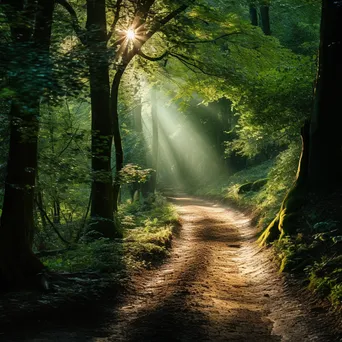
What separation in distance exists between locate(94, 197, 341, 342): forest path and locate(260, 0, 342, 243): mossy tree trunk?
5.89 feet

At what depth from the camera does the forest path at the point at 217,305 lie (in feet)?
19.1

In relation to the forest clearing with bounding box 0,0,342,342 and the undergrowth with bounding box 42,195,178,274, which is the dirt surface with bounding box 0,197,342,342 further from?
the undergrowth with bounding box 42,195,178,274

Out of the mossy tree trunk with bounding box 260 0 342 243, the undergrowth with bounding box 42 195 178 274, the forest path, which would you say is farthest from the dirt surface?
the mossy tree trunk with bounding box 260 0 342 243

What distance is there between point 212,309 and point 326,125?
20.7 ft

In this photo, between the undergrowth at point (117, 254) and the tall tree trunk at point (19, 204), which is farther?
the undergrowth at point (117, 254)

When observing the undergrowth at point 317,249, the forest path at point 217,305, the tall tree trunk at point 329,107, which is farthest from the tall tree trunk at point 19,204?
the tall tree trunk at point 329,107

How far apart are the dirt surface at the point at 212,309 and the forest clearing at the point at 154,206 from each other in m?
0.04

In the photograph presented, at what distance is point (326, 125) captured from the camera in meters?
10.7

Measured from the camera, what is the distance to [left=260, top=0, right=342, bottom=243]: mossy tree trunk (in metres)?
10.5

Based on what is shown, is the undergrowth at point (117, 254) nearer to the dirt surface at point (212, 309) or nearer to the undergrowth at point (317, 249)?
the dirt surface at point (212, 309)

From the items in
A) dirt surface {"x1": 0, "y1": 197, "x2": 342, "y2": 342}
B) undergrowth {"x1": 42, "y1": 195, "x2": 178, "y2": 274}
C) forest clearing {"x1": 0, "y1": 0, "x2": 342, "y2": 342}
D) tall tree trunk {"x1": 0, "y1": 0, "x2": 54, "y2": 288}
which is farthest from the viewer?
undergrowth {"x1": 42, "y1": 195, "x2": 178, "y2": 274}

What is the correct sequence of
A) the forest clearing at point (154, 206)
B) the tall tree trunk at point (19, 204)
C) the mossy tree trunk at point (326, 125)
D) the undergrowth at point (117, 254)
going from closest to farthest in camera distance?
the forest clearing at point (154, 206) < the tall tree trunk at point (19, 204) < the undergrowth at point (117, 254) < the mossy tree trunk at point (326, 125)

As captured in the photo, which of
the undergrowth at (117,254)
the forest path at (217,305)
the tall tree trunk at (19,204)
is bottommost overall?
the forest path at (217,305)

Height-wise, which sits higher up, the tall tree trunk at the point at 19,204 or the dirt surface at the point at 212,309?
the tall tree trunk at the point at 19,204
